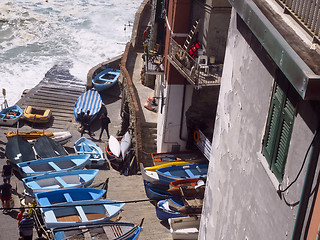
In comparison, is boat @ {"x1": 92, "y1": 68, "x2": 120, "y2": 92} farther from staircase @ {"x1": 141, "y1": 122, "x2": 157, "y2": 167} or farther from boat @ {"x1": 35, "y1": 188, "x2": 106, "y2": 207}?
boat @ {"x1": 35, "y1": 188, "x2": 106, "y2": 207}

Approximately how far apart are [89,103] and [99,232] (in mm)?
16971

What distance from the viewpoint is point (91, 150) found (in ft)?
93.0

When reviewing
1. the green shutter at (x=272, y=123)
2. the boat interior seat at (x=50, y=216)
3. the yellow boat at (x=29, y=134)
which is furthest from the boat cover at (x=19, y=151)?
the green shutter at (x=272, y=123)

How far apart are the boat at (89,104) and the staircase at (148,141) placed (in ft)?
17.7

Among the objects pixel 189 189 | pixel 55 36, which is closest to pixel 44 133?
pixel 189 189

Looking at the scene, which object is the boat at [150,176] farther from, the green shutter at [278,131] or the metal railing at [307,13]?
the metal railing at [307,13]

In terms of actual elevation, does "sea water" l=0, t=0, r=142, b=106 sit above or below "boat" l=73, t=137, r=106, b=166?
below

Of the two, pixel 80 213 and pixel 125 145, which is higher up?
pixel 80 213

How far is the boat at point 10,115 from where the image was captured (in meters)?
31.9

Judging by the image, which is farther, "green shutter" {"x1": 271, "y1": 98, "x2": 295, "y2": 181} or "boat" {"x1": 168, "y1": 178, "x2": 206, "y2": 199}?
"boat" {"x1": 168, "y1": 178, "x2": 206, "y2": 199}

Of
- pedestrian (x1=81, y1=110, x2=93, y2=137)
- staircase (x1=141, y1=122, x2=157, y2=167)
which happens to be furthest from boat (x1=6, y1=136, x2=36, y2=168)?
staircase (x1=141, y1=122, x2=157, y2=167)

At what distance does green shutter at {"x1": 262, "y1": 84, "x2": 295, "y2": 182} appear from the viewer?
636 centimetres

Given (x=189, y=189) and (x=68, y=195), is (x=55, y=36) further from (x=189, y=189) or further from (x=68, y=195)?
(x=189, y=189)

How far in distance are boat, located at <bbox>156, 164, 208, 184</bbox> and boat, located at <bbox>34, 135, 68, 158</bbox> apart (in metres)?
6.56
